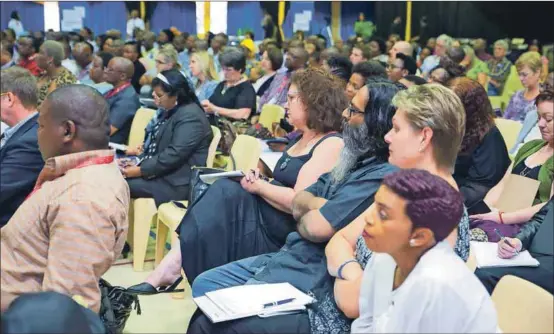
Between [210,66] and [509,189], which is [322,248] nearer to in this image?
[509,189]

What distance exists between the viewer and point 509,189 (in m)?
3.25

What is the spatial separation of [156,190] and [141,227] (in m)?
0.24

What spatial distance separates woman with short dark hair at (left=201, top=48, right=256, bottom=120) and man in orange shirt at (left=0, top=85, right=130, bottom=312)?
12.5 ft

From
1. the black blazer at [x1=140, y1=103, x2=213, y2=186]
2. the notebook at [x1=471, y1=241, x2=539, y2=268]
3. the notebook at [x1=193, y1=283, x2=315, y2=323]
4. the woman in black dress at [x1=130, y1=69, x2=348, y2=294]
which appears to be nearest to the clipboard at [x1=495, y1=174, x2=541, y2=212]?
the notebook at [x1=471, y1=241, x2=539, y2=268]

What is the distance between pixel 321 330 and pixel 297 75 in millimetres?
1322

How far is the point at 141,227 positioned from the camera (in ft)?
13.2

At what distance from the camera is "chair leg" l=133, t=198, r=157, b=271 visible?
402 cm

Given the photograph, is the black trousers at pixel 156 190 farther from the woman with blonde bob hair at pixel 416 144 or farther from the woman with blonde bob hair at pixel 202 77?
the woman with blonde bob hair at pixel 202 77

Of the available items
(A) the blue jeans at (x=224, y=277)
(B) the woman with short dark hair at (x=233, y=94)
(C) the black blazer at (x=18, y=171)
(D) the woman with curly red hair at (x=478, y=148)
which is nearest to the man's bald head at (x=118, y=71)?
(B) the woman with short dark hair at (x=233, y=94)

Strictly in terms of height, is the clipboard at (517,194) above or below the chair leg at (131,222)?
above

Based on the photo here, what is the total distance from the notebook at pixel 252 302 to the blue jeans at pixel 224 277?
0.25 m

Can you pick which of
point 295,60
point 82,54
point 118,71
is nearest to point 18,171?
point 118,71

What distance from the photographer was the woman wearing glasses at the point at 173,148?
404 centimetres

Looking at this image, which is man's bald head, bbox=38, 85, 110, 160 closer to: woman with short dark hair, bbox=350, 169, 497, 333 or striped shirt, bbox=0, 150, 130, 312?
striped shirt, bbox=0, 150, 130, 312
